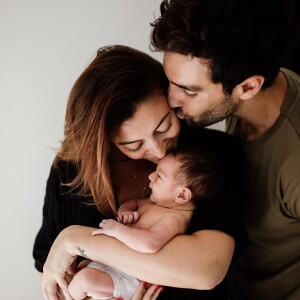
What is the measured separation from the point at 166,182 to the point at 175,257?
295 millimetres

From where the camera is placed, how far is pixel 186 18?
1125 mm

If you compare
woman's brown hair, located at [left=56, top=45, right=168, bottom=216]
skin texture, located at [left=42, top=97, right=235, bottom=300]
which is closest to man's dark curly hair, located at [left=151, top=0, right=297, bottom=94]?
woman's brown hair, located at [left=56, top=45, right=168, bottom=216]

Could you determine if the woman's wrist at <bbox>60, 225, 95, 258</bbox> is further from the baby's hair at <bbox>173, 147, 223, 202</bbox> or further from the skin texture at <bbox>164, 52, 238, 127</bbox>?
the skin texture at <bbox>164, 52, 238, 127</bbox>

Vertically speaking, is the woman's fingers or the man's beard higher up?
the man's beard

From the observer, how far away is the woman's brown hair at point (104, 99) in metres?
1.17

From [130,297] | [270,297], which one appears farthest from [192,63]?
[270,297]

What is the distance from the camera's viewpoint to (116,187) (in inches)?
57.0

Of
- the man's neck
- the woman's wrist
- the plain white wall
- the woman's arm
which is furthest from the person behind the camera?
the plain white wall

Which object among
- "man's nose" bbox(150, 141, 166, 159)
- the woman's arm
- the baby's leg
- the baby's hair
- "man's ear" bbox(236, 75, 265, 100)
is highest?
"man's ear" bbox(236, 75, 265, 100)

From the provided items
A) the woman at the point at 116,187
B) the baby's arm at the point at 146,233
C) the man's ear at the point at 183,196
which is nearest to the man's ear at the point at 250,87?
the woman at the point at 116,187

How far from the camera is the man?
44.5 inches

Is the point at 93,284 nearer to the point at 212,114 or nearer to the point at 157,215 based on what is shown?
the point at 157,215

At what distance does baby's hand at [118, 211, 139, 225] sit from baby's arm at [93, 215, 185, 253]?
0.07m

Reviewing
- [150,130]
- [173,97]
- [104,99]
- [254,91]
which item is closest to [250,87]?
[254,91]
